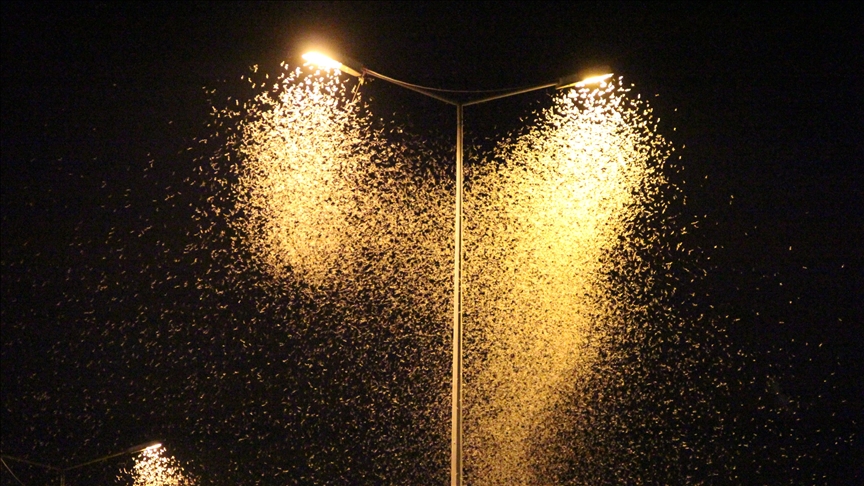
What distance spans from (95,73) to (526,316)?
93 cm

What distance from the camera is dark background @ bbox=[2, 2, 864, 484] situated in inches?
59.1

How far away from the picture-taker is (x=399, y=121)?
1891mm

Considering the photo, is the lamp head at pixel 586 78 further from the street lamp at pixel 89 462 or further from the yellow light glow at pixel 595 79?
the street lamp at pixel 89 462

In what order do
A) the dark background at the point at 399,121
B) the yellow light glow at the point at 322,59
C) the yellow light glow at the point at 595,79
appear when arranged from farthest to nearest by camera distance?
the yellow light glow at the point at 595,79 → the yellow light glow at the point at 322,59 → the dark background at the point at 399,121

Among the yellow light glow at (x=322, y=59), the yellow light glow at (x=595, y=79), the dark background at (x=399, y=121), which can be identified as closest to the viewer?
the dark background at (x=399, y=121)

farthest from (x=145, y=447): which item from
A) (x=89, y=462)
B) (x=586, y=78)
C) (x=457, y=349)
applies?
(x=586, y=78)

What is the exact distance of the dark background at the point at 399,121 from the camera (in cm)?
150

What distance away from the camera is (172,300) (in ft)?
Answer: 5.30

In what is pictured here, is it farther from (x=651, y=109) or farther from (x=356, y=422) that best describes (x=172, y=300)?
(x=651, y=109)

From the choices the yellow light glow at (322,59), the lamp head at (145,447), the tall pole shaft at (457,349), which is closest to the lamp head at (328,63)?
the yellow light glow at (322,59)

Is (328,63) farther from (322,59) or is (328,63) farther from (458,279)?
(458,279)

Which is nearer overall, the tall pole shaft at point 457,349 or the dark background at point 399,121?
the dark background at point 399,121

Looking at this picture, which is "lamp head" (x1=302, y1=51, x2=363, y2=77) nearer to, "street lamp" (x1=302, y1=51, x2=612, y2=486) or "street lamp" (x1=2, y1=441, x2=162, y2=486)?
"street lamp" (x1=302, y1=51, x2=612, y2=486)

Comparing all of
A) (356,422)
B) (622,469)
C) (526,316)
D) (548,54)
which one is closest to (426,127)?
(548,54)
